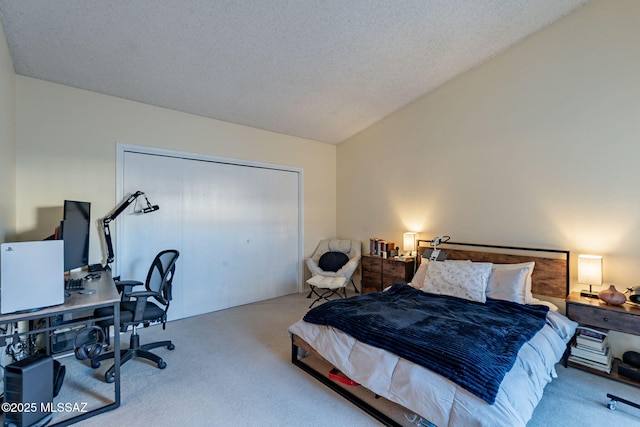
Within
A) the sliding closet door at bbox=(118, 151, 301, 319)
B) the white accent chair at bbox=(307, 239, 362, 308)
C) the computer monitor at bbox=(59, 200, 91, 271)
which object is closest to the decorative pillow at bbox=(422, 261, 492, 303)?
the white accent chair at bbox=(307, 239, 362, 308)

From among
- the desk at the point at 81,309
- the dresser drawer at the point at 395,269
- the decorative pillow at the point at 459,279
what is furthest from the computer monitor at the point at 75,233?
the dresser drawer at the point at 395,269

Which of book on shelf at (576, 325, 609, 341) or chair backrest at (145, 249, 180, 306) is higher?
chair backrest at (145, 249, 180, 306)

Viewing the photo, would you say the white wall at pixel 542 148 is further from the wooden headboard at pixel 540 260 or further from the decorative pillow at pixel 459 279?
the decorative pillow at pixel 459 279

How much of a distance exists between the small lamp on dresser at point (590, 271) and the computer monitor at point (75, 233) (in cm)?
447

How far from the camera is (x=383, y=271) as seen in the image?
444cm

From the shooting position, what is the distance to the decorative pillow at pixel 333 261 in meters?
4.90

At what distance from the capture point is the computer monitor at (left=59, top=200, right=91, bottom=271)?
249 centimetres

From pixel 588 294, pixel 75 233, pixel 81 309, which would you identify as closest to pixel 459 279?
pixel 588 294

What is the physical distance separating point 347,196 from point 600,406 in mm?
4055

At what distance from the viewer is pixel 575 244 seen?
3057 mm

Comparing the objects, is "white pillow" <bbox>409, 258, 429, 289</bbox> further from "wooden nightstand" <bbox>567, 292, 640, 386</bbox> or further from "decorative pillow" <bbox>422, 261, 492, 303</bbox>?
"wooden nightstand" <bbox>567, 292, 640, 386</bbox>

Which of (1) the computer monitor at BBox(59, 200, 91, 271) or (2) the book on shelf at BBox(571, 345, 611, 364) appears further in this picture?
(2) the book on shelf at BBox(571, 345, 611, 364)

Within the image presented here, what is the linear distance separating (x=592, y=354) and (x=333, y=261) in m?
3.18

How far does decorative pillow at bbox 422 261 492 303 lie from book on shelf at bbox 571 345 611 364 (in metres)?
0.82
